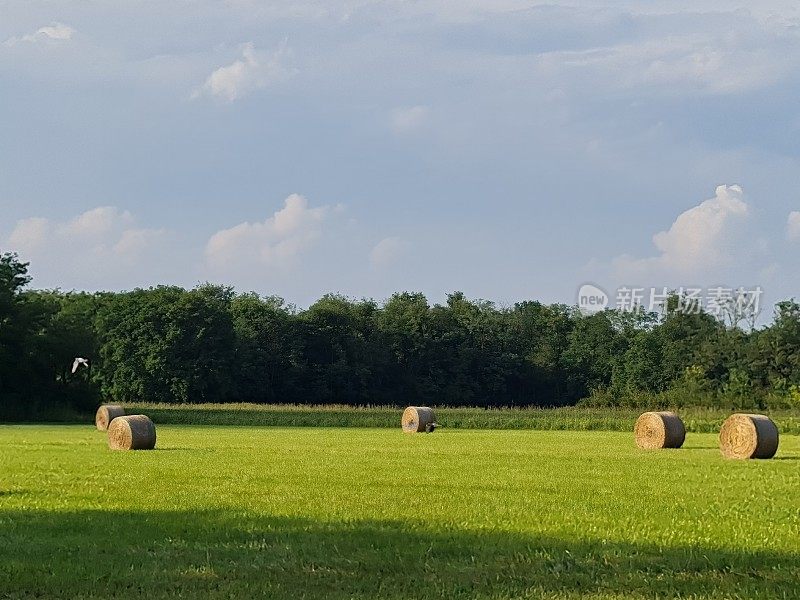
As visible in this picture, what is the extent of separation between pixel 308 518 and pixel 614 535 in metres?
3.69

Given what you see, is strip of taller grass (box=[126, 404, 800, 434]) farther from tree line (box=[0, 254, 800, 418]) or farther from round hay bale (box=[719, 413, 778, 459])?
round hay bale (box=[719, 413, 778, 459])

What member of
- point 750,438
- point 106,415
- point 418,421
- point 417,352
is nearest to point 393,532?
point 750,438

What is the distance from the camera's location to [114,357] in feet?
321

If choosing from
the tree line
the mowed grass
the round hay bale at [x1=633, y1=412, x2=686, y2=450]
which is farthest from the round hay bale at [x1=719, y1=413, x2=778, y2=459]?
the tree line

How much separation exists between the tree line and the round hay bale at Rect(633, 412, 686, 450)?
145ft

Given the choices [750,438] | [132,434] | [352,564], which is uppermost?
[750,438]

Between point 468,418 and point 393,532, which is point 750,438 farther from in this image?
point 468,418

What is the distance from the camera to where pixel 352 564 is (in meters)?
10.4

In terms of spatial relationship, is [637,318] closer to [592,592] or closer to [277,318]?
[277,318]

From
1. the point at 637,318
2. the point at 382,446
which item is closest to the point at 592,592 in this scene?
the point at 382,446

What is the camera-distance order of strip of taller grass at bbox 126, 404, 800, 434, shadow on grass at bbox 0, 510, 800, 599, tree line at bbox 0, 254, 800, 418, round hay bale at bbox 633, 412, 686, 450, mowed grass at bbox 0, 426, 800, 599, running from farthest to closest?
tree line at bbox 0, 254, 800, 418
strip of taller grass at bbox 126, 404, 800, 434
round hay bale at bbox 633, 412, 686, 450
mowed grass at bbox 0, 426, 800, 599
shadow on grass at bbox 0, 510, 800, 599

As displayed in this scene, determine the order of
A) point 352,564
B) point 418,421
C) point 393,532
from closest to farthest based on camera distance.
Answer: point 352,564, point 393,532, point 418,421

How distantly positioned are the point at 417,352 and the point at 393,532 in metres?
103

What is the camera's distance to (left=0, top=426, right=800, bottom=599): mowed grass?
31.5 feet
